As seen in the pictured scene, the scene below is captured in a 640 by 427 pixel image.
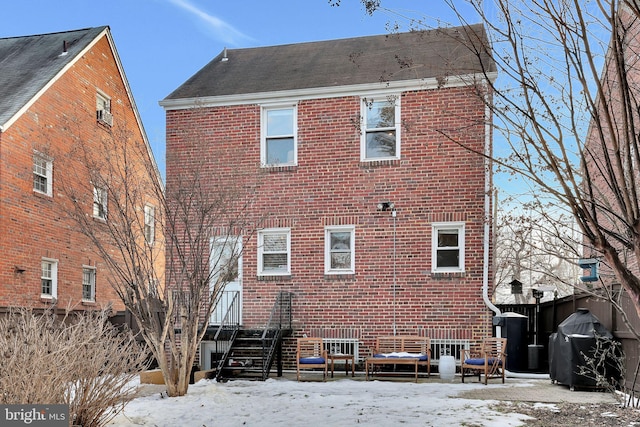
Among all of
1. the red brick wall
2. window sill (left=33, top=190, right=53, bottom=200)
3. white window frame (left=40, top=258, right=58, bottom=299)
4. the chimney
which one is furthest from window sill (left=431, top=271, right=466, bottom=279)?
the chimney

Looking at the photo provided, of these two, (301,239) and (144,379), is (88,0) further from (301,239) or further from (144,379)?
(144,379)

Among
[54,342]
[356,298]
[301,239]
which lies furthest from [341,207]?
[54,342]

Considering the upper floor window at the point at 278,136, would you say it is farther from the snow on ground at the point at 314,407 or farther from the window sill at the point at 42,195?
the window sill at the point at 42,195

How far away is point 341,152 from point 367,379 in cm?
473

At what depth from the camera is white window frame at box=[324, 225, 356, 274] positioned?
42.7 ft

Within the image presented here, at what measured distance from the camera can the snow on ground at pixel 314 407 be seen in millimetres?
7223

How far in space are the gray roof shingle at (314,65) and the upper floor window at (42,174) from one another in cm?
390

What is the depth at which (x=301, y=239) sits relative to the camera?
13.2 m

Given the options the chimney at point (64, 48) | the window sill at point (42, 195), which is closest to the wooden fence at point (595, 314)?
the window sill at point (42, 195)

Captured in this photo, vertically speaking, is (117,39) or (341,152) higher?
(117,39)

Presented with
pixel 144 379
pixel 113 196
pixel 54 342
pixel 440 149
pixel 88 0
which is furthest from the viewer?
pixel 88 0

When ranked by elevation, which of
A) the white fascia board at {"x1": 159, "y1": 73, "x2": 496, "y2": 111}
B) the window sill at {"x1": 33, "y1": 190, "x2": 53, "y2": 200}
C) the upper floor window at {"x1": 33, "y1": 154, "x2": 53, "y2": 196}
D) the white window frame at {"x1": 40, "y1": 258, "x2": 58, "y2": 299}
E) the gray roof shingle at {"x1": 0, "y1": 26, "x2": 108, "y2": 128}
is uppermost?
the gray roof shingle at {"x1": 0, "y1": 26, "x2": 108, "y2": 128}

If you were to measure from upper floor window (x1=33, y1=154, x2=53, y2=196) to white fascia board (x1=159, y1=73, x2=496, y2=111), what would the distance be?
146 inches

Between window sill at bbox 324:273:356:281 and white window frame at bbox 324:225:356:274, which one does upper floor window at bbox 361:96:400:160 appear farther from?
window sill at bbox 324:273:356:281
